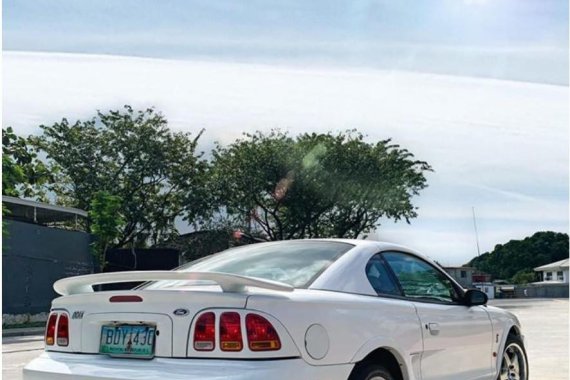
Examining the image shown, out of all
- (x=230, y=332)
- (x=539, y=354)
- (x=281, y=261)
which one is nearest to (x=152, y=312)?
(x=230, y=332)

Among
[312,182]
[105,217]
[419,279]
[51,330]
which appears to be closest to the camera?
[51,330]

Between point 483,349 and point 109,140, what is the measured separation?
3571cm

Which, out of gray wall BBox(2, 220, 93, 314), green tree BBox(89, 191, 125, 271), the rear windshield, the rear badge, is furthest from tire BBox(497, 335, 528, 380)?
green tree BBox(89, 191, 125, 271)

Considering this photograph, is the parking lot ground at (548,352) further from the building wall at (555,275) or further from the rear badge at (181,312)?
the building wall at (555,275)

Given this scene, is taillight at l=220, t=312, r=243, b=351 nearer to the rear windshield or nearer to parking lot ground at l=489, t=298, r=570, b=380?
the rear windshield

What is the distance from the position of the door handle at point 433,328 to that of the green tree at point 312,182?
33.8 m

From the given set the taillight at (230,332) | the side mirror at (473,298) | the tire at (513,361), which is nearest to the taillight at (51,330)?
the taillight at (230,332)

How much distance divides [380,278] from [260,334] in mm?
1300

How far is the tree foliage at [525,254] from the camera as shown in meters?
93.8

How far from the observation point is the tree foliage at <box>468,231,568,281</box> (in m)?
93.8

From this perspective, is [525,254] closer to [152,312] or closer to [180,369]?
[152,312]

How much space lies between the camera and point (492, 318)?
5965mm

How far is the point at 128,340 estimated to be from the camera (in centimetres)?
404

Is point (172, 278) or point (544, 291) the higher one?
point (172, 278)
